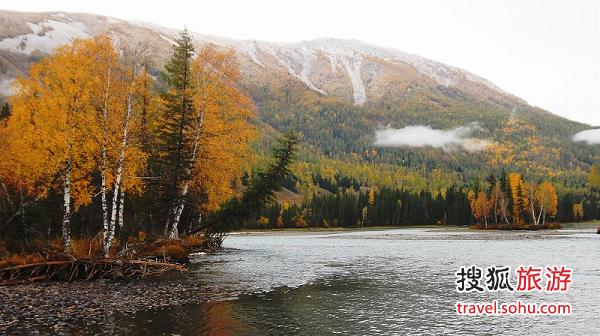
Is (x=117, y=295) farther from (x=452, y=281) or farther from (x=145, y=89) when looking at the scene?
(x=452, y=281)

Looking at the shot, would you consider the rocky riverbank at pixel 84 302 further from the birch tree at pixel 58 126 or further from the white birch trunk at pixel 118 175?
the birch tree at pixel 58 126

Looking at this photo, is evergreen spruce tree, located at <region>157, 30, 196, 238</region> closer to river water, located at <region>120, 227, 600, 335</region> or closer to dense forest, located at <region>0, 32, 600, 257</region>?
dense forest, located at <region>0, 32, 600, 257</region>

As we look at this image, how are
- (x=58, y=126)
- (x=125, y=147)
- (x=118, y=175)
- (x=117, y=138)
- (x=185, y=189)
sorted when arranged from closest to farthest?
(x=58, y=126)
(x=118, y=175)
(x=125, y=147)
(x=117, y=138)
(x=185, y=189)

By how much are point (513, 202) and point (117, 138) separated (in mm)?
155824

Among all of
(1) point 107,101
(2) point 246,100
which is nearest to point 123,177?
(1) point 107,101

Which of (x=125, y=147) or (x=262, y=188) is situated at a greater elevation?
(x=125, y=147)

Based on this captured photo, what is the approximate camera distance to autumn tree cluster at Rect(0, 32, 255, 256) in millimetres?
34875

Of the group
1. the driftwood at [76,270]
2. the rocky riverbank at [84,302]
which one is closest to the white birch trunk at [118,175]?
the driftwood at [76,270]

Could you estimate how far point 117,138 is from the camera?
37.4 m

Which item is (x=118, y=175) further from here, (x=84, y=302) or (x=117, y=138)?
(x=84, y=302)

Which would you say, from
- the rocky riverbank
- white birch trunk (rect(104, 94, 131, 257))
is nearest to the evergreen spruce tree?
white birch trunk (rect(104, 94, 131, 257))

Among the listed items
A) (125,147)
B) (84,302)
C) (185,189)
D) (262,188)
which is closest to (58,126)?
(125,147)

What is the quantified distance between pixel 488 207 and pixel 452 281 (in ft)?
468

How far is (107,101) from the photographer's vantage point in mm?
36219
